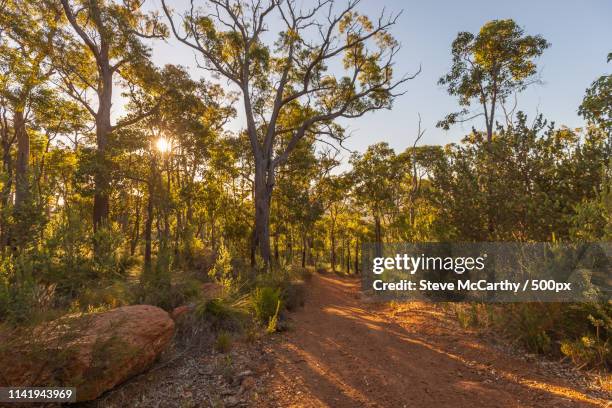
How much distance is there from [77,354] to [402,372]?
521 centimetres

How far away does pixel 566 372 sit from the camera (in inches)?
209

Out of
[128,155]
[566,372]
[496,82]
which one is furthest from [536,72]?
[128,155]

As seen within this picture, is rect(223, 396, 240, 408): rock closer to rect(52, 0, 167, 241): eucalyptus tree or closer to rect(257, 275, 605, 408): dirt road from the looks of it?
rect(257, 275, 605, 408): dirt road

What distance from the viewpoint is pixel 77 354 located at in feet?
12.9

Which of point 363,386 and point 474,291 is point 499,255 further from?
point 363,386

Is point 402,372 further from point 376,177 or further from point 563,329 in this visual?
point 376,177

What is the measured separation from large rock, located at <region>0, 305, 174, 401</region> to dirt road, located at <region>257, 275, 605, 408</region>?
2173mm

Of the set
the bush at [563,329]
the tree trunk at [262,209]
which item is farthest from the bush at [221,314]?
the tree trunk at [262,209]

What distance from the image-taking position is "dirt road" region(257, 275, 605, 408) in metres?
4.44

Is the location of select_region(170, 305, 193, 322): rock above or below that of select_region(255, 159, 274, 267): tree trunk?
below

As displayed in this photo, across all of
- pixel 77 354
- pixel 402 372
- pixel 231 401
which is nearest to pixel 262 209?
pixel 402 372

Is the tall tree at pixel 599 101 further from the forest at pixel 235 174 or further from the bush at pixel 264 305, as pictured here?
the bush at pixel 264 305

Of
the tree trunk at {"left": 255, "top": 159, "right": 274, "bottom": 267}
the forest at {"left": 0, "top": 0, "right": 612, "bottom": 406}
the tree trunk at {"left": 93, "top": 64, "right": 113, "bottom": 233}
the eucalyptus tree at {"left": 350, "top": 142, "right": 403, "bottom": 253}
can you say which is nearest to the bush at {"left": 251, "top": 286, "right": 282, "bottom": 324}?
the forest at {"left": 0, "top": 0, "right": 612, "bottom": 406}

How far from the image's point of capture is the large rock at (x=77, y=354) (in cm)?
365
